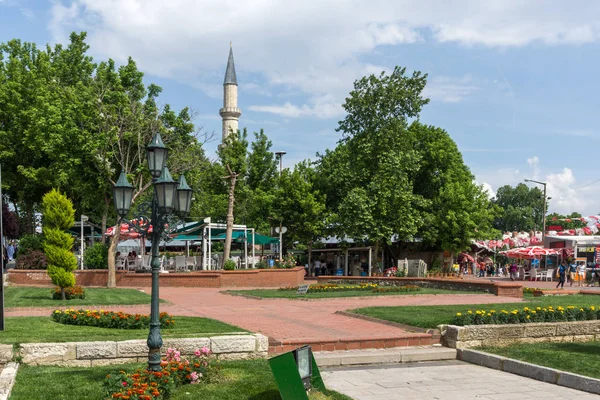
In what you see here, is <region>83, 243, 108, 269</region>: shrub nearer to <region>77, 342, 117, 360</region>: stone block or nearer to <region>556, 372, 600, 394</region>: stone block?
<region>77, 342, 117, 360</region>: stone block

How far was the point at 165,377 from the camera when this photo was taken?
717cm

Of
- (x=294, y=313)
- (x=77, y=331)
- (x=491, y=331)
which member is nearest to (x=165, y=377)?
(x=77, y=331)

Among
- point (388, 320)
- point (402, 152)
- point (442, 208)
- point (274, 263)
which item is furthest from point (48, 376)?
point (442, 208)

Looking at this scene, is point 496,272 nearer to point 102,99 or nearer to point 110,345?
point 102,99

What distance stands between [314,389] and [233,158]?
3268 centimetres

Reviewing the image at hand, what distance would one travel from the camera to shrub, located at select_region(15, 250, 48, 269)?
2645 cm

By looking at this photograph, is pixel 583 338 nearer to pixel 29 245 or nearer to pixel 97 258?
pixel 97 258

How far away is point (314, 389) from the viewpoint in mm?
7402

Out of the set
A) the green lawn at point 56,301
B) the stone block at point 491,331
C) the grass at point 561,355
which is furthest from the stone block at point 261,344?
the green lawn at point 56,301

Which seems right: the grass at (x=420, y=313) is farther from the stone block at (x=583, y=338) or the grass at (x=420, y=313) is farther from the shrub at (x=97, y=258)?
the shrub at (x=97, y=258)

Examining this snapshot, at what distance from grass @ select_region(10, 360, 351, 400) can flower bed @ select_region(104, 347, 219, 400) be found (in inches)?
6.8

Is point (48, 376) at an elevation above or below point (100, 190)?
below

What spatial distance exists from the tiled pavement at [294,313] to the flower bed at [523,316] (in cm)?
97

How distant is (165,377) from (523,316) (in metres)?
7.27
